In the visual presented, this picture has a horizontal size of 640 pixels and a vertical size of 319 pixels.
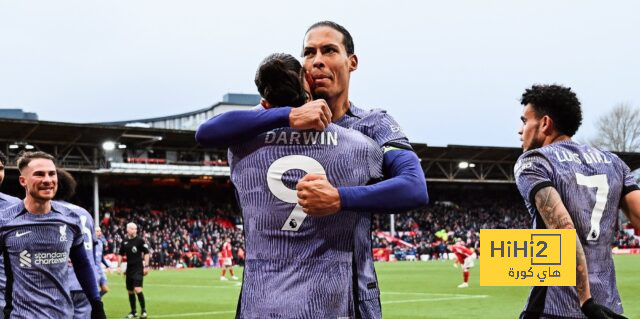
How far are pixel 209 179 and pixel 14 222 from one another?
A: 51.1 meters

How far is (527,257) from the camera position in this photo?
4371 millimetres

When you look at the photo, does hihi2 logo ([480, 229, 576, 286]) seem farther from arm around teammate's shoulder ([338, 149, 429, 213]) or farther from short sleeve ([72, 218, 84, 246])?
short sleeve ([72, 218, 84, 246])

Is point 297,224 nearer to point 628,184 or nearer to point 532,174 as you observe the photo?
point 532,174

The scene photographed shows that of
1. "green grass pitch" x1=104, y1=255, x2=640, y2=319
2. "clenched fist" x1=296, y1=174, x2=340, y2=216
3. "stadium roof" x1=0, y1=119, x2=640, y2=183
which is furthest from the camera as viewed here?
"stadium roof" x1=0, y1=119, x2=640, y2=183

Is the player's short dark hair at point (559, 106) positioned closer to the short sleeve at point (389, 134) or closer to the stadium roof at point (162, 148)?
the short sleeve at point (389, 134)

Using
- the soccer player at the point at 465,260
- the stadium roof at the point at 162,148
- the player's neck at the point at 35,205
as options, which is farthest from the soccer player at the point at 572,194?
the stadium roof at the point at 162,148

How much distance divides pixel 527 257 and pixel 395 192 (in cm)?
151

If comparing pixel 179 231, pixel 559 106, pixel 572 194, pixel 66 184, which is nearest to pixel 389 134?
pixel 572 194

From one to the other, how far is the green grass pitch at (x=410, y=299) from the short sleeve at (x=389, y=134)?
11985 millimetres

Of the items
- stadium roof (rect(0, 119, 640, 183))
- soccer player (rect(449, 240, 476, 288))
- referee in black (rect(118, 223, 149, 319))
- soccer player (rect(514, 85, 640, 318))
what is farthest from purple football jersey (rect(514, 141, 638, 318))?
stadium roof (rect(0, 119, 640, 183))

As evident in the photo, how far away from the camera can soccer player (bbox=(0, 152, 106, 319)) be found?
6.82 meters

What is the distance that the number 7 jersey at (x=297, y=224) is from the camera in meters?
3.20

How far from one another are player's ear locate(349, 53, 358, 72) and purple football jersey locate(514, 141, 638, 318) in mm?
1257

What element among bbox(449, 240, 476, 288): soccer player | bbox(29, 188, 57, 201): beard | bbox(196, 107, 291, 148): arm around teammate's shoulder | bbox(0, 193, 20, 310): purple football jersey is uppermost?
bbox(196, 107, 291, 148): arm around teammate's shoulder
